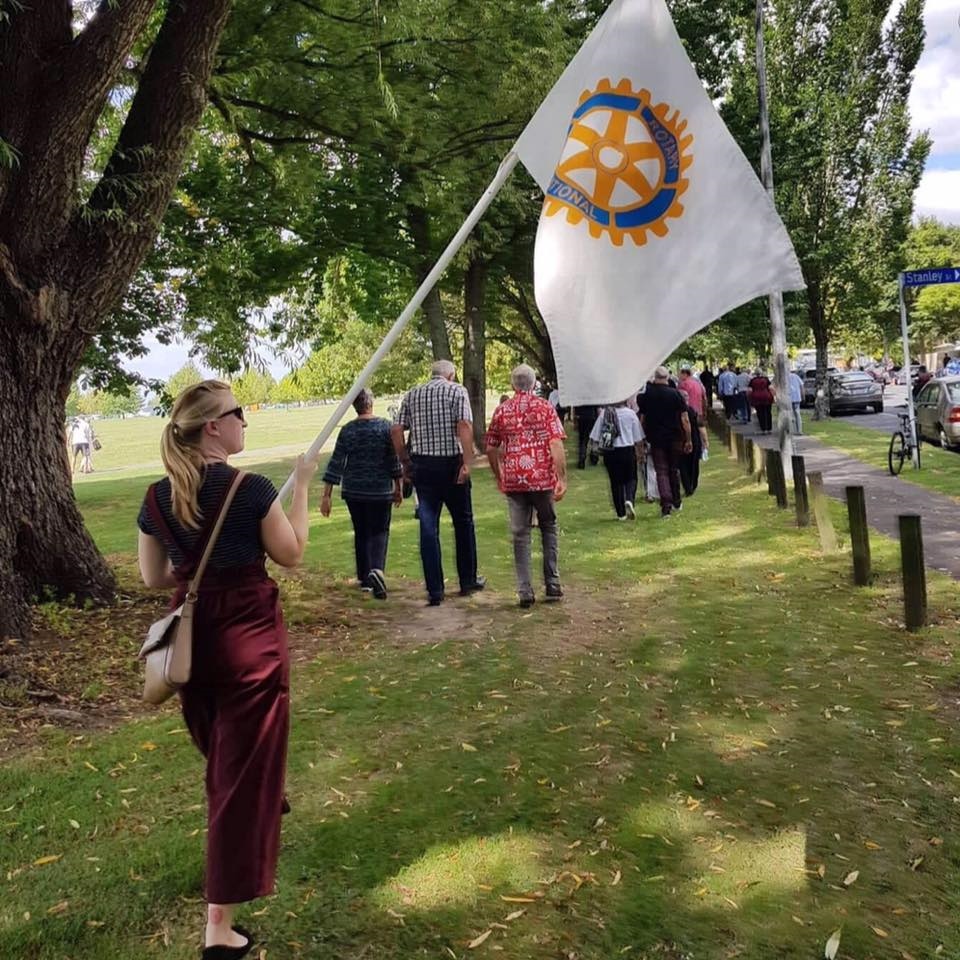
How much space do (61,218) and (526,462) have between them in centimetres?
403

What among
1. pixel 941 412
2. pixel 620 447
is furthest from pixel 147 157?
pixel 941 412

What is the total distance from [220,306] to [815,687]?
38.8 feet

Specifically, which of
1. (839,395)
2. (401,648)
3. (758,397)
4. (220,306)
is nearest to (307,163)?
(220,306)

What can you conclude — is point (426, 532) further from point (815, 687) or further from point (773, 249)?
point (773, 249)

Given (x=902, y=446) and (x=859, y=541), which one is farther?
(x=902, y=446)

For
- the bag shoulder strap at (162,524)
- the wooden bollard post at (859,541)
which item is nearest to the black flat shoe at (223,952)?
the bag shoulder strap at (162,524)

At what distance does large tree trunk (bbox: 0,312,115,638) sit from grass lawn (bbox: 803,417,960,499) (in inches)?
462

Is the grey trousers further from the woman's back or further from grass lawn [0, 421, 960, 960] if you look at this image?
the woman's back

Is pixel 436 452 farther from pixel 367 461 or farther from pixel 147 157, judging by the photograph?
pixel 147 157

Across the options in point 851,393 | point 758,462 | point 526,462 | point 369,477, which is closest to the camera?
point 526,462

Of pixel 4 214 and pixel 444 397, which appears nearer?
pixel 4 214

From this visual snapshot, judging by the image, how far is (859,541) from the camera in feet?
27.2

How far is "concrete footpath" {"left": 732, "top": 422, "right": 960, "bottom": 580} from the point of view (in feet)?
31.8

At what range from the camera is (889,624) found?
702 centimetres
